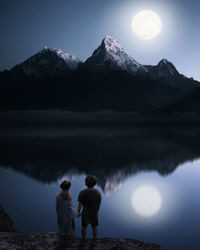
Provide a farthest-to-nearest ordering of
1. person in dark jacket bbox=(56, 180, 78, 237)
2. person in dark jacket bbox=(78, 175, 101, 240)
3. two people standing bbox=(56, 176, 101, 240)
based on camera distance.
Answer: person in dark jacket bbox=(56, 180, 78, 237)
two people standing bbox=(56, 176, 101, 240)
person in dark jacket bbox=(78, 175, 101, 240)

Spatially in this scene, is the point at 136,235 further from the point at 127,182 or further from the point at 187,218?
the point at 127,182

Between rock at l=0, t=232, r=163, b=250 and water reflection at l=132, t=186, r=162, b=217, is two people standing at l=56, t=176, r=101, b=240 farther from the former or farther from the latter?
water reflection at l=132, t=186, r=162, b=217

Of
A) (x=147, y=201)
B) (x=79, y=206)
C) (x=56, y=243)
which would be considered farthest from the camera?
(x=147, y=201)

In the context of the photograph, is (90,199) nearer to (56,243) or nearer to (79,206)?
(79,206)

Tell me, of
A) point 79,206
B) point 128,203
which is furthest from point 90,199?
point 128,203

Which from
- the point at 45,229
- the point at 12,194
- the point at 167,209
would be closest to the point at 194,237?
the point at 167,209

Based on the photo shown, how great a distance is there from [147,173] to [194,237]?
3275 cm

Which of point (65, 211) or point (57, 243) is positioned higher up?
point (65, 211)

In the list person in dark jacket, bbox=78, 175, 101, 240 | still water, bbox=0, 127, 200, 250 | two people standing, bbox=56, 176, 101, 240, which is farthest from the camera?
still water, bbox=0, 127, 200, 250

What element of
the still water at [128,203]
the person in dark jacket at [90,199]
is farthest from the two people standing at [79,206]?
the still water at [128,203]

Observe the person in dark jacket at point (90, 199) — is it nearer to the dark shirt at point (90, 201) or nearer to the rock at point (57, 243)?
the dark shirt at point (90, 201)

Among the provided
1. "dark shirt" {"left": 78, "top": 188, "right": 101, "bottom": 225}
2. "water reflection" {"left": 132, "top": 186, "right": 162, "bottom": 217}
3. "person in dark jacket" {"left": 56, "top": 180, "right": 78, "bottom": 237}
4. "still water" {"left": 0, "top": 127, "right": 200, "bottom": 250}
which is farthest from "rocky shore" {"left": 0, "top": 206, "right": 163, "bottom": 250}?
"water reflection" {"left": 132, "top": 186, "right": 162, "bottom": 217}

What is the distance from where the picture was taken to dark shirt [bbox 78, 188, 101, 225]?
892cm

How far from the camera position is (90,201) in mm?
8984
